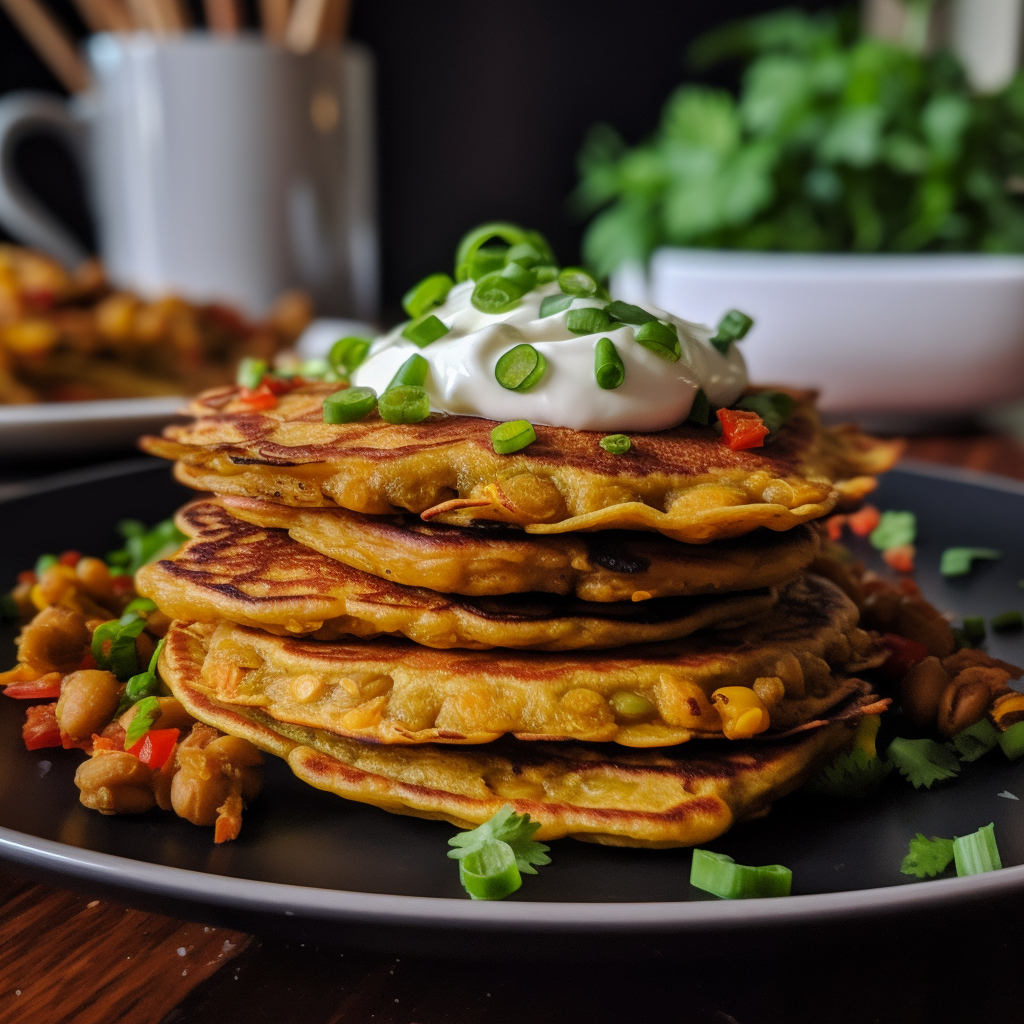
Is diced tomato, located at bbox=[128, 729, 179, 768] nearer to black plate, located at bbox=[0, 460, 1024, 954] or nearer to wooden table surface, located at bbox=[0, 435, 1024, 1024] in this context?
black plate, located at bbox=[0, 460, 1024, 954]

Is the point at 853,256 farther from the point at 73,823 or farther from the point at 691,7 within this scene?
the point at 73,823

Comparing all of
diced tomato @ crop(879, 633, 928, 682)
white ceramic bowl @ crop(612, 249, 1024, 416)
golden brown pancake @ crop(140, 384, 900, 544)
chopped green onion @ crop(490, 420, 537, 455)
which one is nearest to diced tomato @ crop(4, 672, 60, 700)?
golden brown pancake @ crop(140, 384, 900, 544)

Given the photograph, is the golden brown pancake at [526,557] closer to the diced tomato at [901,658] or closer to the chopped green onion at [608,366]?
the chopped green onion at [608,366]

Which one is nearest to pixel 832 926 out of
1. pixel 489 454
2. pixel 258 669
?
pixel 489 454

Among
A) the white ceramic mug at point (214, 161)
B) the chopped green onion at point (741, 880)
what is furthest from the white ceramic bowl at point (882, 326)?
the chopped green onion at point (741, 880)

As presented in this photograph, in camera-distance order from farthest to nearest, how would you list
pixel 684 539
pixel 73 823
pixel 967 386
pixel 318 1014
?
pixel 967 386 → pixel 684 539 → pixel 73 823 → pixel 318 1014

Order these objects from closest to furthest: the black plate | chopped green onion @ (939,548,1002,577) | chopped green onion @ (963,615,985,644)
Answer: the black plate < chopped green onion @ (963,615,985,644) < chopped green onion @ (939,548,1002,577)
